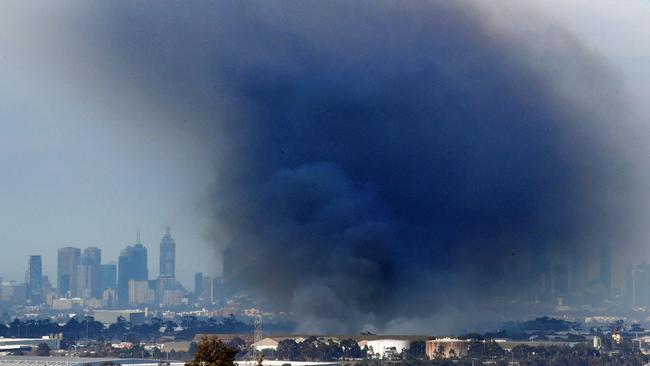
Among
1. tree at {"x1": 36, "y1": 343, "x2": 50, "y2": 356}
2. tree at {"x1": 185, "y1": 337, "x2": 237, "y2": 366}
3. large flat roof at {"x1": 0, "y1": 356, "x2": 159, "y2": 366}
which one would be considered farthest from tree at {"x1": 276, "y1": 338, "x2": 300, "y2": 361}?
tree at {"x1": 185, "y1": 337, "x2": 237, "y2": 366}

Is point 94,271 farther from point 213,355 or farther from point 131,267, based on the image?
point 213,355

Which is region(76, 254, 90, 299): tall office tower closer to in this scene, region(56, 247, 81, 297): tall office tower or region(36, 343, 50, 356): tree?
region(56, 247, 81, 297): tall office tower

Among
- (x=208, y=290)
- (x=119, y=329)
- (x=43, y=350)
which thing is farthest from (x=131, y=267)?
(x=43, y=350)

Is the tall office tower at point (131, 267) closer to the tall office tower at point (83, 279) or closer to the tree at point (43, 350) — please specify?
the tall office tower at point (83, 279)

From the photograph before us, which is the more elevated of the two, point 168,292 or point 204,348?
point 168,292

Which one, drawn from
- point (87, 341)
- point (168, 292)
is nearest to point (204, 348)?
point (87, 341)

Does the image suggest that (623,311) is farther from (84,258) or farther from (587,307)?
(84,258)
